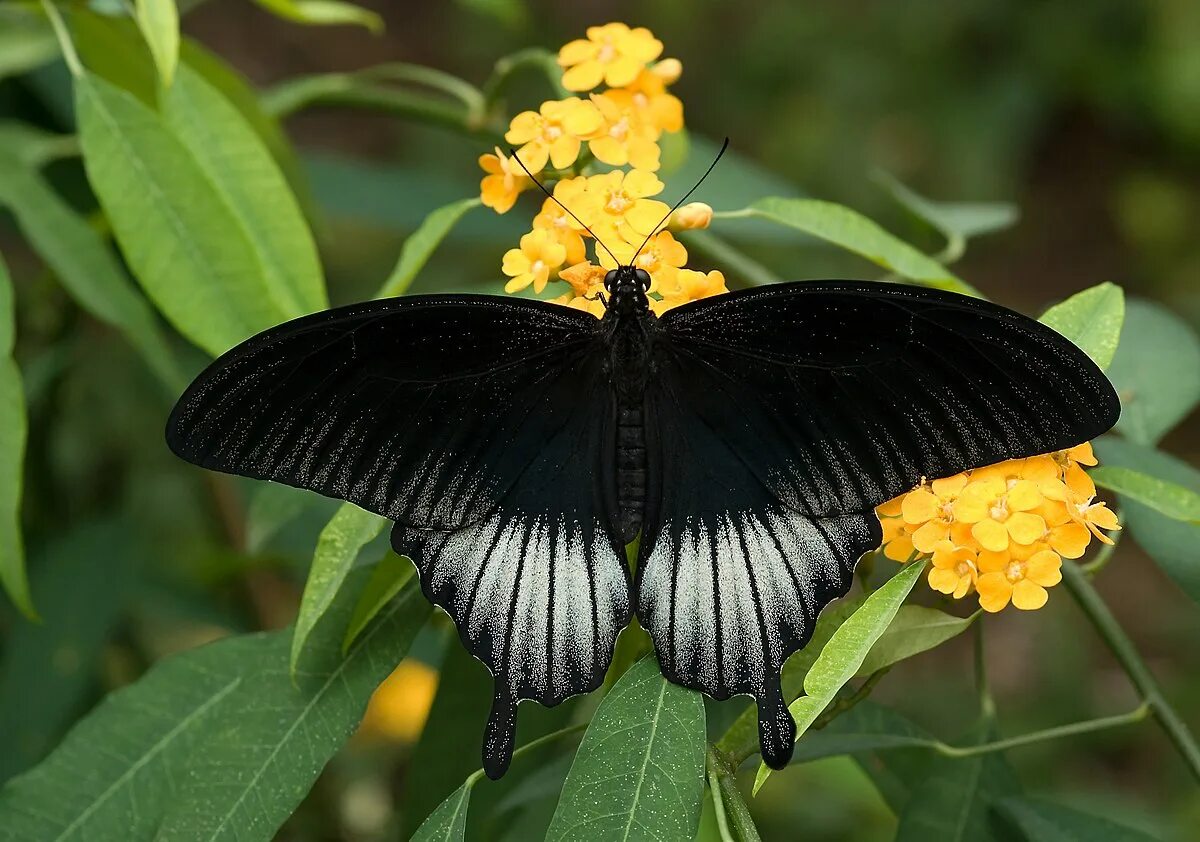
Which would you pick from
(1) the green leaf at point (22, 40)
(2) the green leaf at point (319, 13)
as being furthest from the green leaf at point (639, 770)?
(1) the green leaf at point (22, 40)

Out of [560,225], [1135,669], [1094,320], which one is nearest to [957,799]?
[1135,669]

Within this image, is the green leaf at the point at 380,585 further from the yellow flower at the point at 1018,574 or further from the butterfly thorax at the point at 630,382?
the yellow flower at the point at 1018,574

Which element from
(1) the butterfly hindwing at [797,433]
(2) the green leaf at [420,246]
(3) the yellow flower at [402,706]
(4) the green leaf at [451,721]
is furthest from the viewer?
(3) the yellow flower at [402,706]

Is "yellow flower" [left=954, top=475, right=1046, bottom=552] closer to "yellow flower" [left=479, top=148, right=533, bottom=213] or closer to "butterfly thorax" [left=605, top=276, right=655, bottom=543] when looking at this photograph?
"butterfly thorax" [left=605, top=276, right=655, bottom=543]

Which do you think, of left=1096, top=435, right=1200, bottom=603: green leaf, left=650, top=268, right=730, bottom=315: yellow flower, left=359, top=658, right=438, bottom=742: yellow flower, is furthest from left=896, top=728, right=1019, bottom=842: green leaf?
left=359, top=658, right=438, bottom=742: yellow flower

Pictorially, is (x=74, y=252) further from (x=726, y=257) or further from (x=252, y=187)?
(x=726, y=257)

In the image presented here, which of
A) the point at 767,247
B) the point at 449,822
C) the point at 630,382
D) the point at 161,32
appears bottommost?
the point at 449,822
